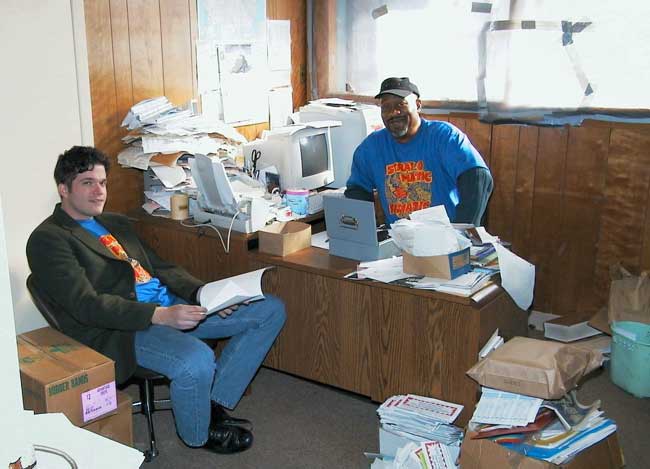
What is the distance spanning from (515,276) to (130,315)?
144cm

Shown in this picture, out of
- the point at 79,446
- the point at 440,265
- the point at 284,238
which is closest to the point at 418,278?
the point at 440,265

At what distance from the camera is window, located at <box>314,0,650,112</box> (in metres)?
3.50

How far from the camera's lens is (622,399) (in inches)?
124

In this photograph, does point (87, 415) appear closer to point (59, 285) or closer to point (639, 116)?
point (59, 285)

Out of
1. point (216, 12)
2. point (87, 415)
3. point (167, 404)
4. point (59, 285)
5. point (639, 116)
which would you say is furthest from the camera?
point (216, 12)

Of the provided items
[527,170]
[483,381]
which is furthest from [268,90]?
[483,381]

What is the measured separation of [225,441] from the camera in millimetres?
2701

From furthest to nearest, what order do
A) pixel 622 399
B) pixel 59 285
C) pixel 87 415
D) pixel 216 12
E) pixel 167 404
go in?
1. pixel 216 12
2. pixel 622 399
3. pixel 167 404
4. pixel 59 285
5. pixel 87 415

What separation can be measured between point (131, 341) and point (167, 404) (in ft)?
1.69

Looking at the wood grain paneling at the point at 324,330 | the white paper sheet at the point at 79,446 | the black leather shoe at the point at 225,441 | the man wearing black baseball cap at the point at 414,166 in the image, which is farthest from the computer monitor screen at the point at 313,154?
the white paper sheet at the point at 79,446

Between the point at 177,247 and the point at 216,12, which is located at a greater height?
the point at 216,12

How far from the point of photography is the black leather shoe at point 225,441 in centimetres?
270

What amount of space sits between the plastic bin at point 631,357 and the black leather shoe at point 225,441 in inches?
68.5

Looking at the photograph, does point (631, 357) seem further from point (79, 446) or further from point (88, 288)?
point (79, 446)
